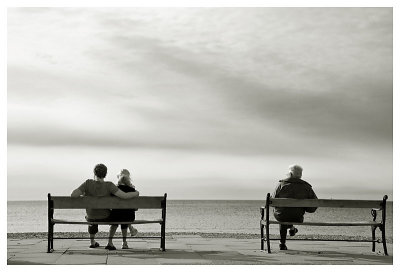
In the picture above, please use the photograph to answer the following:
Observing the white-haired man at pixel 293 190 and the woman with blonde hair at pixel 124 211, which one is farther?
the white-haired man at pixel 293 190

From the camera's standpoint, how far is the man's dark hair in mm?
9914

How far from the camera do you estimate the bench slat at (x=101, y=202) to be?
9477 millimetres

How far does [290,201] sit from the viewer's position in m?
9.79

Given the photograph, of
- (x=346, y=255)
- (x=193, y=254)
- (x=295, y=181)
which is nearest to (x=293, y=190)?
(x=295, y=181)

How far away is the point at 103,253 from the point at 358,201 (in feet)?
13.6

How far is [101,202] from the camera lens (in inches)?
373

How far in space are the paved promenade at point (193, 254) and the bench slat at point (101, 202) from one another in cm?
68

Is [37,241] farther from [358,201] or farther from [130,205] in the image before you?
[358,201]

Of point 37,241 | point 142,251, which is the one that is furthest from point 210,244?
point 37,241

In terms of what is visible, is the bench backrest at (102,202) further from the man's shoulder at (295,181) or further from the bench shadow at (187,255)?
the man's shoulder at (295,181)

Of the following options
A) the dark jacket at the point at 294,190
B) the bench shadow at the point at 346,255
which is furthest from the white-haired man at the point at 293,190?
the bench shadow at the point at 346,255

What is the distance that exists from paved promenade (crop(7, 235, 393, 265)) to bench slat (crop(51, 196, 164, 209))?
68 cm

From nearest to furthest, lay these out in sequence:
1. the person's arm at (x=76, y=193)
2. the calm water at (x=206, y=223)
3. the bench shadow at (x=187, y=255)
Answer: the bench shadow at (x=187, y=255) < the person's arm at (x=76, y=193) < the calm water at (x=206, y=223)
